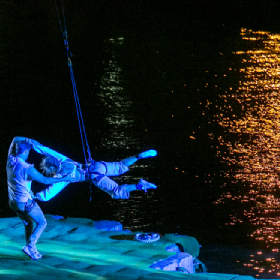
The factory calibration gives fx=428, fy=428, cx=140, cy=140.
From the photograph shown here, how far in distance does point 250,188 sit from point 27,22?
51412 millimetres

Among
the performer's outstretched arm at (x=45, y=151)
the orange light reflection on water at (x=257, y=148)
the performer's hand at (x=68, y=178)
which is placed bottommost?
the orange light reflection on water at (x=257, y=148)

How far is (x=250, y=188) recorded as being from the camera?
17406 millimetres

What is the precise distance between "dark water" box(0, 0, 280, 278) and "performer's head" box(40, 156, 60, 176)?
6495 mm

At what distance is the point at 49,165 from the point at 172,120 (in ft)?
55.3

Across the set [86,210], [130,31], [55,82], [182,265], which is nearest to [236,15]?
[130,31]

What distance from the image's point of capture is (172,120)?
24.9 m

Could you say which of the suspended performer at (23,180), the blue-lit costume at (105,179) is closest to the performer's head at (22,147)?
the suspended performer at (23,180)

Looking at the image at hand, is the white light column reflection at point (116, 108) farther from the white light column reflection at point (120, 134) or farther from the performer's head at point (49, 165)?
the performer's head at point (49, 165)

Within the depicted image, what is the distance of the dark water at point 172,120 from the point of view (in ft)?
51.4

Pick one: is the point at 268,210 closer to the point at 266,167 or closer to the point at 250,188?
the point at 250,188

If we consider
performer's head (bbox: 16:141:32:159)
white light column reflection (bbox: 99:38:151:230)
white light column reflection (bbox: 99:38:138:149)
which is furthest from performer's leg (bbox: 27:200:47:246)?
white light column reflection (bbox: 99:38:138:149)

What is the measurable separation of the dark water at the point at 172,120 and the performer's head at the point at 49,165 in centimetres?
650

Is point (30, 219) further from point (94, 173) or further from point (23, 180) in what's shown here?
point (94, 173)

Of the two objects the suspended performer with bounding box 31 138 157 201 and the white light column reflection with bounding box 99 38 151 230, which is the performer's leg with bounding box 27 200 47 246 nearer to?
the suspended performer with bounding box 31 138 157 201
